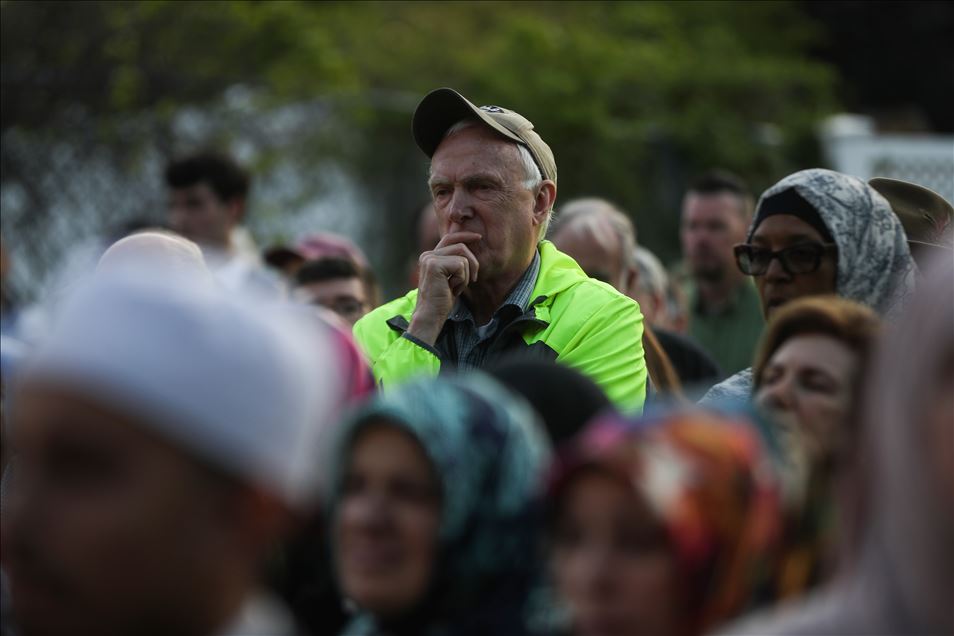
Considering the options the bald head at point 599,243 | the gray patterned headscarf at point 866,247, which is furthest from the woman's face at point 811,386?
the bald head at point 599,243

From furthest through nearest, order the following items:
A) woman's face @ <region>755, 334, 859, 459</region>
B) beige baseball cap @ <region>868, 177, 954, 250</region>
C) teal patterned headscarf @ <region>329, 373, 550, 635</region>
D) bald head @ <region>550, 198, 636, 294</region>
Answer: bald head @ <region>550, 198, 636, 294</region>
beige baseball cap @ <region>868, 177, 954, 250</region>
woman's face @ <region>755, 334, 859, 459</region>
teal patterned headscarf @ <region>329, 373, 550, 635</region>

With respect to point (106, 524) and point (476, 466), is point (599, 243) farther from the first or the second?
point (106, 524)

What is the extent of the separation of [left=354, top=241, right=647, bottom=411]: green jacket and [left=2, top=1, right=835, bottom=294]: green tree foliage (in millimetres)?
6510

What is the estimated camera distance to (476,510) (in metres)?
3.08

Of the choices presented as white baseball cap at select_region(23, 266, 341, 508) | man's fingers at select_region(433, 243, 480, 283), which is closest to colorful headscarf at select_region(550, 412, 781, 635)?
white baseball cap at select_region(23, 266, 341, 508)

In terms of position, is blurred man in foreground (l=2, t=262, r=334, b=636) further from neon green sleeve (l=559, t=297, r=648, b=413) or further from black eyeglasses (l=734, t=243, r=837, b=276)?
black eyeglasses (l=734, t=243, r=837, b=276)

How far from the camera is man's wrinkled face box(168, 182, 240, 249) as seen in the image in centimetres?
905

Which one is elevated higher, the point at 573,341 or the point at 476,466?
the point at 476,466

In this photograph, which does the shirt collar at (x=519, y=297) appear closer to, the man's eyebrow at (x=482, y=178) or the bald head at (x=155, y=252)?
the man's eyebrow at (x=482, y=178)

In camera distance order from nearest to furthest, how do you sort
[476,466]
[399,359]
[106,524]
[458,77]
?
[106,524] < [476,466] < [399,359] < [458,77]

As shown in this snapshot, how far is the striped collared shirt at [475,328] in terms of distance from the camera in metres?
5.21

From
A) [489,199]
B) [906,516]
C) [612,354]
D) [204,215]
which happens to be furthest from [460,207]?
[204,215]

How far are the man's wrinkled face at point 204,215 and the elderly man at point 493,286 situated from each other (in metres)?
3.69

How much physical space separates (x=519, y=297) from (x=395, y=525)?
2204 millimetres
